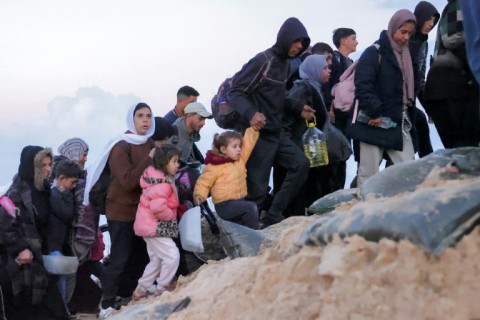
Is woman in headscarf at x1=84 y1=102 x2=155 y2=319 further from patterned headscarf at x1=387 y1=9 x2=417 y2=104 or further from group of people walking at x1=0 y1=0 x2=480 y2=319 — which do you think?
patterned headscarf at x1=387 y1=9 x2=417 y2=104

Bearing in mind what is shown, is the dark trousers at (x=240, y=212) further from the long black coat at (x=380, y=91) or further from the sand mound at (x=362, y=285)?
the sand mound at (x=362, y=285)

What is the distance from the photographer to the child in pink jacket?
651cm

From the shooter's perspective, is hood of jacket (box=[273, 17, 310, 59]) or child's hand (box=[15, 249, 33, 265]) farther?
hood of jacket (box=[273, 17, 310, 59])

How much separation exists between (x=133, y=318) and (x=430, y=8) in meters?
4.76

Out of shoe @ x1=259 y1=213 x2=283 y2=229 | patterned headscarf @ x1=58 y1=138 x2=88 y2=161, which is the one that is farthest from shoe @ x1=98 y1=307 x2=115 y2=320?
patterned headscarf @ x1=58 y1=138 x2=88 y2=161

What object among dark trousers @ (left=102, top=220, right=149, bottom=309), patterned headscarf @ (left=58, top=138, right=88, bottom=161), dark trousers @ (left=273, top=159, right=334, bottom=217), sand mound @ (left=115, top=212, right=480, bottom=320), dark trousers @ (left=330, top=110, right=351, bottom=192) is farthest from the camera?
patterned headscarf @ (left=58, top=138, right=88, bottom=161)

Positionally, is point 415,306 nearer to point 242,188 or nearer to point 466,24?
point 466,24

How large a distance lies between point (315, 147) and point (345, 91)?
0.69 meters

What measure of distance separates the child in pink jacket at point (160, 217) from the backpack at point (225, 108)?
811 millimetres

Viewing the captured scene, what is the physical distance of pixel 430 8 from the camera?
25.8 feet

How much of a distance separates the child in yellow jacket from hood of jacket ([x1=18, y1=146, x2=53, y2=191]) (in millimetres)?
1357

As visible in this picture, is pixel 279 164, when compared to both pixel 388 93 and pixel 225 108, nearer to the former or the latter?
pixel 225 108

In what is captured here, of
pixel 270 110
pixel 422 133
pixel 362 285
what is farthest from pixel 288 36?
pixel 362 285

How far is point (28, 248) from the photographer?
687cm
